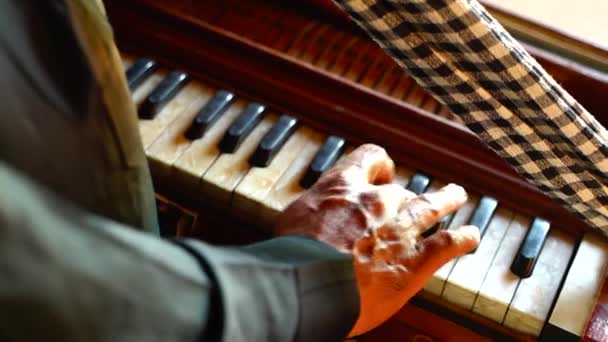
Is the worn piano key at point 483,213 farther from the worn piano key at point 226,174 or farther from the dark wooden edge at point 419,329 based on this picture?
the worn piano key at point 226,174

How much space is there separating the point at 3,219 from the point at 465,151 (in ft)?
2.80

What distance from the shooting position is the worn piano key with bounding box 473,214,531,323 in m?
1.06

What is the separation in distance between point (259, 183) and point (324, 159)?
0.33 ft

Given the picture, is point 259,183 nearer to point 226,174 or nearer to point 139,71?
point 226,174

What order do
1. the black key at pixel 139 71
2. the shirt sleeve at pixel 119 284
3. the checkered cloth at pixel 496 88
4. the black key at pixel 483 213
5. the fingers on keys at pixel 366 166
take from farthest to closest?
1. the black key at pixel 139 71
2. the black key at pixel 483 213
3. the fingers on keys at pixel 366 166
4. the checkered cloth at pixel 496 88
5. the shirt sleeve at pixel 119 284

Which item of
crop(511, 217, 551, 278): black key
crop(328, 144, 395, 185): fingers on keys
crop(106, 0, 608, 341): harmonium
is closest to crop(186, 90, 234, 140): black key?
crop(106, 0, 608, 341): harmonium

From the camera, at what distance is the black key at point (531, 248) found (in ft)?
3.55

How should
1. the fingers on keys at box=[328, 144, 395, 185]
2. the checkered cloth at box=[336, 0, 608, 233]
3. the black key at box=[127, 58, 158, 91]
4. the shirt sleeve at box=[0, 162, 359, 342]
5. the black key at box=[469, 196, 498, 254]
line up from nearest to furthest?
1. the shirt sleeve at box=[0, 162, 359, 342]
2. the checkered cloth at box=[336, 0, 608, 233]
3. the fingers on keys at box=[328, 144, 395, 185]
4. the black key at box=[469, 196, 498, 254]
5. the black key at box=[127, 58, 158, 91]

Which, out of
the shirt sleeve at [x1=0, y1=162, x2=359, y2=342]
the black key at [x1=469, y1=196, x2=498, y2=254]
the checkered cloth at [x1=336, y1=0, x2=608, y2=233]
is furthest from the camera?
the black key at [x1=469, y1=196, x2=498, y2=254]

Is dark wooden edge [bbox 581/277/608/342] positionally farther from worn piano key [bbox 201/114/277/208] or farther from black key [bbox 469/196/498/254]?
worn piano key [bbox 201/114/277/208]

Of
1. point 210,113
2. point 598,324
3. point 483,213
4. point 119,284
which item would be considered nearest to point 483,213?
point 483,213

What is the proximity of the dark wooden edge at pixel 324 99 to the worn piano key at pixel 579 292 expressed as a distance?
4 centimetres

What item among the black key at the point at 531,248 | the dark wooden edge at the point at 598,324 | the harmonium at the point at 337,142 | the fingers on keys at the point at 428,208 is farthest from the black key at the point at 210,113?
the dark wooden edge at the point at 598,324

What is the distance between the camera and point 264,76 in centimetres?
124
